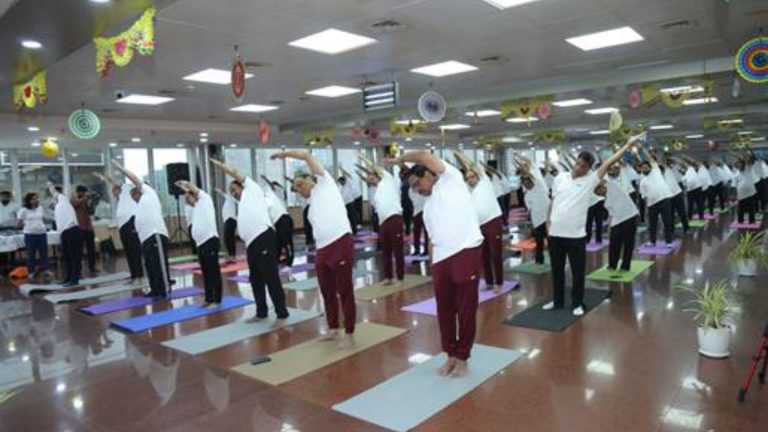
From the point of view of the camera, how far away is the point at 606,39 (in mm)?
5766

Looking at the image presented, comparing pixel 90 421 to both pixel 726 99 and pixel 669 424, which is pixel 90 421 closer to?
pixel 669 424

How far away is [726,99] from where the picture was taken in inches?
469

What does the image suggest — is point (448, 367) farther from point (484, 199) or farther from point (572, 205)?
point (484, 199)

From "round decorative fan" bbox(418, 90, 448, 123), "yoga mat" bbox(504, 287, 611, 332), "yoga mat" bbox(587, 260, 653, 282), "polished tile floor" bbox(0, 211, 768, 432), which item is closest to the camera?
"polished tile floor" bbox(0, 211, 768, 432)

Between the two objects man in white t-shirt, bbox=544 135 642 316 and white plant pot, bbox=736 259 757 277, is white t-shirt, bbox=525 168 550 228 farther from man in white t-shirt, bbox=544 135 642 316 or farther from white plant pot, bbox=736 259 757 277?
white plant pot, bbox=736 259 757 277

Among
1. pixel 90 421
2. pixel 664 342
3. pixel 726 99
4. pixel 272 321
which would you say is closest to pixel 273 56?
pixel 272 321

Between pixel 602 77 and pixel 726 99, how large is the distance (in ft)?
21.0

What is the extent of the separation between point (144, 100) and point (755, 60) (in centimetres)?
803

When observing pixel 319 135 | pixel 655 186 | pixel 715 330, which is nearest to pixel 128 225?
pixel 319 135

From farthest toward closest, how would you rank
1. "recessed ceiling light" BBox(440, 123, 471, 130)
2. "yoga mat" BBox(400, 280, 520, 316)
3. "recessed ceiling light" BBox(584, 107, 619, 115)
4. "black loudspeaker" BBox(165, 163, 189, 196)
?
"recessed ceiling light" BBox(440, 123, 471, 130) → "recessed ceiling light" BBox(584, 107, 619, 115) → "black loudspeaker" BBox(165, 163, 189, 196) → "yoga mat" BBox(400, 280, 520, 316)

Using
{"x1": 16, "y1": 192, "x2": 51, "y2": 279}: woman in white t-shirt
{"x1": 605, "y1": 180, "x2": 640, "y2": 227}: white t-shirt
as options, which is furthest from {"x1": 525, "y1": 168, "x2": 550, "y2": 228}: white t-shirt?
{"x1": 16, "y1": 192, "x2": 51, "y2": 279}: woman in white t-shirt

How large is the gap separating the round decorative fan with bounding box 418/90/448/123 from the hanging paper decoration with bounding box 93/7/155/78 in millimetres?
3890

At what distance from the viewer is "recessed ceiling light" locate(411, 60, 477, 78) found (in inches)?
262

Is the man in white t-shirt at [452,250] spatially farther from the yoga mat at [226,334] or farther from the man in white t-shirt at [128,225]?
the man in white t-shirt at [128,225]
